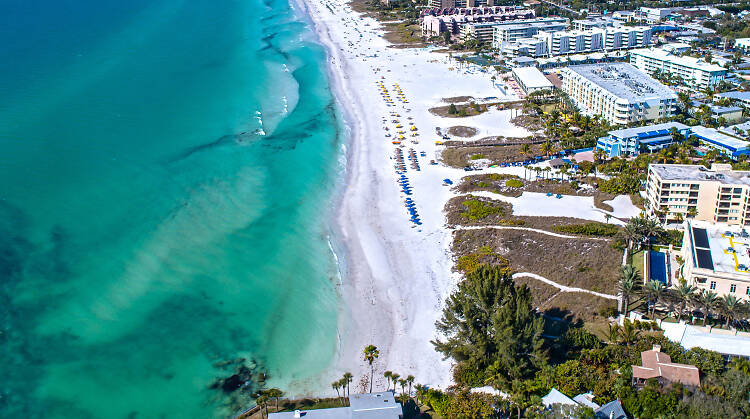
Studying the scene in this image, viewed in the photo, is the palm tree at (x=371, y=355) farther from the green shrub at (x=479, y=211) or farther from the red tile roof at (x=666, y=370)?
the green shrub at (x=479, y=211)

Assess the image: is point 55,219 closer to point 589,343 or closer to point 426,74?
point 589,343

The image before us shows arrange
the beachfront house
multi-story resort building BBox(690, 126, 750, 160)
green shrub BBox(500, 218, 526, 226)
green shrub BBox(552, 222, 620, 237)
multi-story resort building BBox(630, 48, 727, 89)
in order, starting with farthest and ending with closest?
multi-story resort building BBox(630, 48, 727, 89) → multi-story resort building BBox(690, 126, 750, 160) → green shrub BBox(500, 218, 526, 226) → green shrub BBox(552, 222, 620, 237) → the beachfront house

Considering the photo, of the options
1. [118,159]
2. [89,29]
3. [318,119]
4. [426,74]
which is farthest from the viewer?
A: [89,29]

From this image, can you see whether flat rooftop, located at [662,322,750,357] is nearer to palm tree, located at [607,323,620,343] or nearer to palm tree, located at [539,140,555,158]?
palm tree, located at [607,323,620,343]

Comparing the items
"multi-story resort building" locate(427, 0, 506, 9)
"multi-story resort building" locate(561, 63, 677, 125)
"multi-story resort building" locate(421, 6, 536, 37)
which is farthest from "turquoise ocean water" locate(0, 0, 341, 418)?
"multi-story resort building" locate(427, 0, 506, 9)

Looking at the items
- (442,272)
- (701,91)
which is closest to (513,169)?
(442,272)

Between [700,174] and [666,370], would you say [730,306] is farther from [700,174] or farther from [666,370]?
[700,174]

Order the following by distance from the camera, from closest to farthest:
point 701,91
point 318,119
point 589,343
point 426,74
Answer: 1. point 589,343
2. point 318,119
3. point 701,91
4. point 426,74
